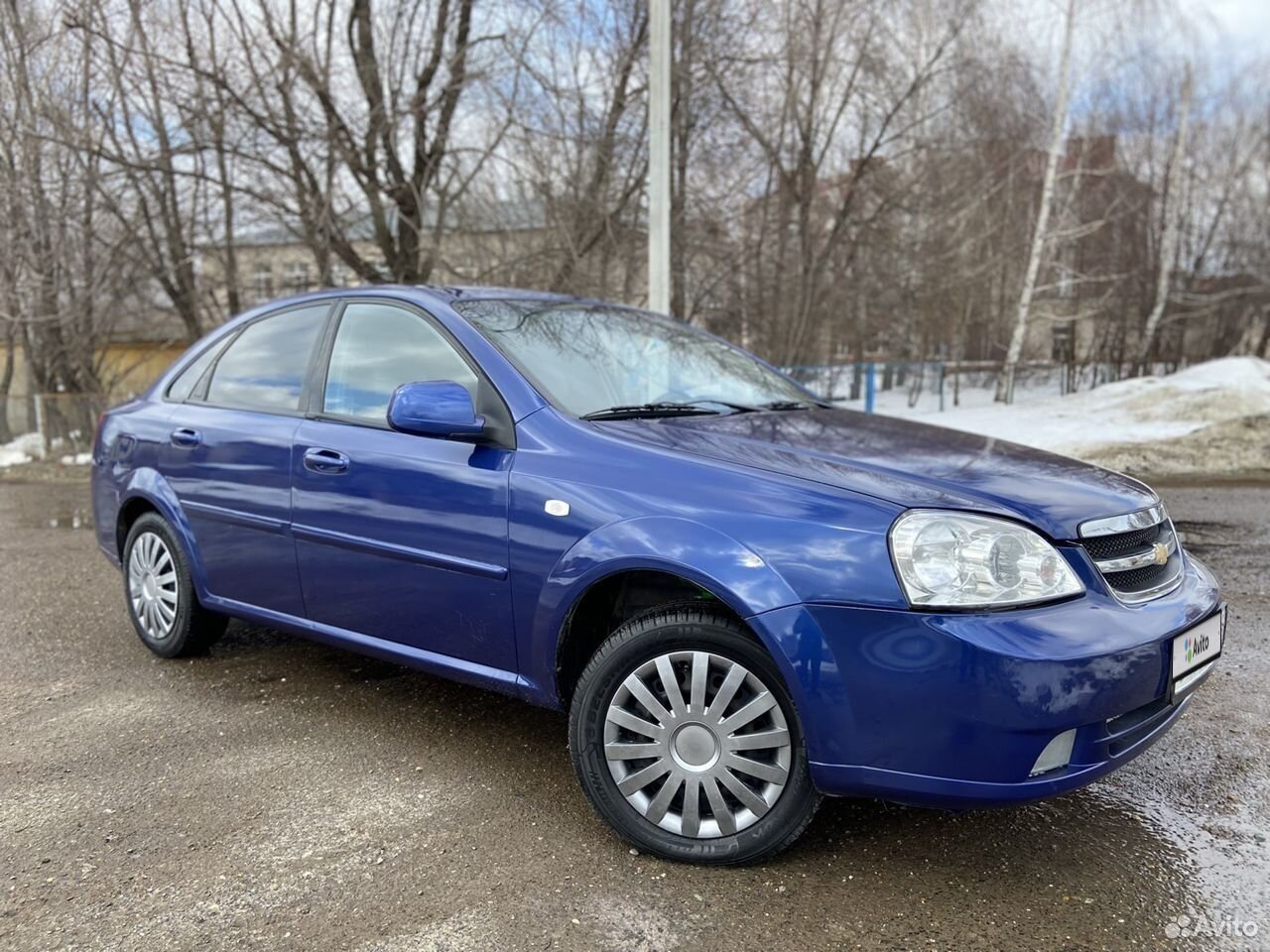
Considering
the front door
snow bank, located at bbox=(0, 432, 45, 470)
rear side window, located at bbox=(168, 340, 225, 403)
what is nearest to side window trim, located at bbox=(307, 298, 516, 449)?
the front door

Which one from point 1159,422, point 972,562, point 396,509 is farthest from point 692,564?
point 1159,422

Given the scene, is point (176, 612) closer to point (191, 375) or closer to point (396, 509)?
point (191, 375)

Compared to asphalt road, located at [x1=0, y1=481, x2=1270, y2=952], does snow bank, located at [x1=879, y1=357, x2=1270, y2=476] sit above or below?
above

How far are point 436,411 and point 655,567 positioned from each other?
0.90 m

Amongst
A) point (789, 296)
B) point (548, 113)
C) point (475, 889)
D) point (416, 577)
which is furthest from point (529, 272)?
point (475, 889)

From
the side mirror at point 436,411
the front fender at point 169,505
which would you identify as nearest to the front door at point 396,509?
the side mirror at point 436,411

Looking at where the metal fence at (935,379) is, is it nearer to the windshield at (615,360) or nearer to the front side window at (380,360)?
the windshield at (615,360)

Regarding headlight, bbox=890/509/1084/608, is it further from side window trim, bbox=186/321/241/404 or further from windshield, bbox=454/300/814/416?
side window trim, bbox=186/321/241/404

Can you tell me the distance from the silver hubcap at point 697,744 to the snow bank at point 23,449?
542 inches

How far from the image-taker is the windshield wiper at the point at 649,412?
3.06 meters

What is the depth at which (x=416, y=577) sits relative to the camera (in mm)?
3107

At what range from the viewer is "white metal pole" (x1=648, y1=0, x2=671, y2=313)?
8.73m

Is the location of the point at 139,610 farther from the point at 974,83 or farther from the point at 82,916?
the point at 974,83

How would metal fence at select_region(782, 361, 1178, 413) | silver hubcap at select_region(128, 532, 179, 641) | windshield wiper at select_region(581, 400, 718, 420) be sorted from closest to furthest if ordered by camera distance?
1. windshield wiper at select_region(581, 400, 718, 420)
2. silver hubcap at select_region(128, 532, 179, 641)
3. metal fence at select_region(782, 361, 1178, 413)
